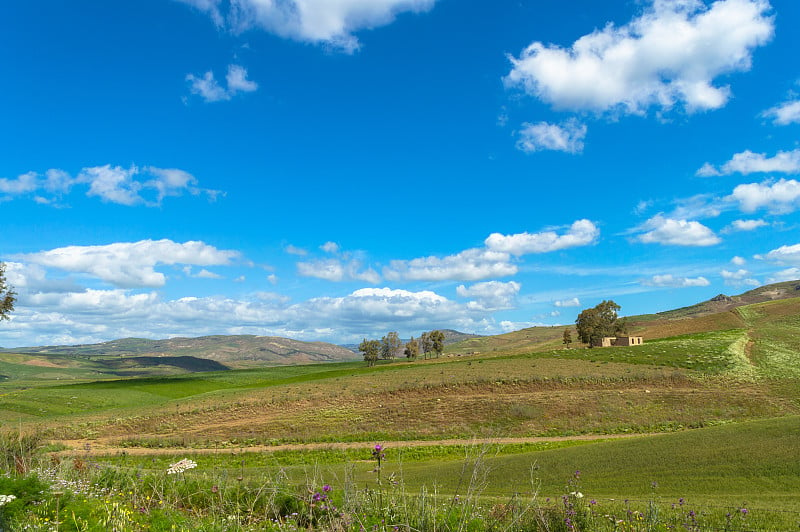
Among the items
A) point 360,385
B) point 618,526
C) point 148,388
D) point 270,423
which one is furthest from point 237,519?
point 148,388

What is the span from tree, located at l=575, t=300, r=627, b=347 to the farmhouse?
99 cm

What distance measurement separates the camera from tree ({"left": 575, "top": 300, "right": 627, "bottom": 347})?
9200 cm

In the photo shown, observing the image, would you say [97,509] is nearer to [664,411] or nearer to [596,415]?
[596,415]

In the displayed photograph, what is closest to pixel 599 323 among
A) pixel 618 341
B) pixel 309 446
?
pixel 618 341

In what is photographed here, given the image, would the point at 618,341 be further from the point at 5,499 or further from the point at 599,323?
the point at 5,499

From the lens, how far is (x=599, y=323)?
302 ft

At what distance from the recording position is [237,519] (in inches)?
319

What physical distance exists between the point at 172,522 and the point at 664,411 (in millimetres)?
35445

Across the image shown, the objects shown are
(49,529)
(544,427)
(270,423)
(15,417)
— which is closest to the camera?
(49,529)

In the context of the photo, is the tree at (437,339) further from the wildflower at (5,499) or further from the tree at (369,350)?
the wildflower at (5,499)

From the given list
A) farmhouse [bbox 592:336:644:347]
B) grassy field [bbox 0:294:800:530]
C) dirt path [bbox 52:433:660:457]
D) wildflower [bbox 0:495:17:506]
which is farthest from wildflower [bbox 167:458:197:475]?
farmhouse [bbox 592:336:644:347]

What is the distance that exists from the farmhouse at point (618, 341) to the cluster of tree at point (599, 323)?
86cm

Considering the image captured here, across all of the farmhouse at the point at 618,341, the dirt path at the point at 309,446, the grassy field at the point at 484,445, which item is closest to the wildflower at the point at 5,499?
the grassy field at the point at 484,445

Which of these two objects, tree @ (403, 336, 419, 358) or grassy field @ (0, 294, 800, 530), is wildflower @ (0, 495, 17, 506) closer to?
grassy field @ (0, 294, 800, 530)
